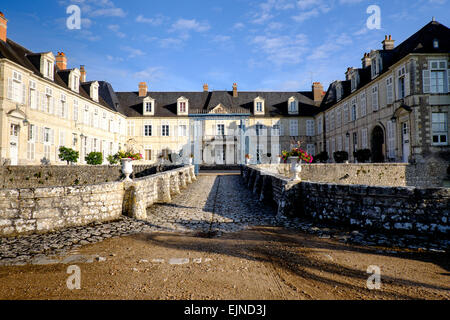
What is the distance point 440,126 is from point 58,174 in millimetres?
23767

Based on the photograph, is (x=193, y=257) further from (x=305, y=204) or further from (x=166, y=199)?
(x=166, y=199)

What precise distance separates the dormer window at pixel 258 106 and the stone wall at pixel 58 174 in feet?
50.3

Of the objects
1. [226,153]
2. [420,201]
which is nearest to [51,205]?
[420,201]

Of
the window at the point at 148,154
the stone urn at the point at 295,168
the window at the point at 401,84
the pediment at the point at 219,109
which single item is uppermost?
the pediment at the point at 219,109

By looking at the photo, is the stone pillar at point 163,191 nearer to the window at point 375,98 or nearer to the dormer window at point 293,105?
the window at point 375,98

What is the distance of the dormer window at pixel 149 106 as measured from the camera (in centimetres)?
2806

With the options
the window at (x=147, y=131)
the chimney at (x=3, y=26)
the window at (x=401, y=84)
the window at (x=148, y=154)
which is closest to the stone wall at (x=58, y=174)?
the chimney at (x=3, y=26)

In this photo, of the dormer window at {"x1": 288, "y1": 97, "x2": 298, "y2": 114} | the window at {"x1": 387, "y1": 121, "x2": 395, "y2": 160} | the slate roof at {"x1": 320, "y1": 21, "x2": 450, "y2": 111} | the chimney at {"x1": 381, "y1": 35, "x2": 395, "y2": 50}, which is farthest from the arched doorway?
the dormer window at {"x1": 288, "y1": 97, "x2": 298, "y2": 114}

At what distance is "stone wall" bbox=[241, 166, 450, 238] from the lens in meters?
4.00

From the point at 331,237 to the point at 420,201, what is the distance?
159 cm

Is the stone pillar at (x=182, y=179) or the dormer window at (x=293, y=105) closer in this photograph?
the stone pillar at (x=182, y=179)

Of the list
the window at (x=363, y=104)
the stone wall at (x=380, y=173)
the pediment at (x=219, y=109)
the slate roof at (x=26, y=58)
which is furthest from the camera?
the pediment at (x=219, y=109)

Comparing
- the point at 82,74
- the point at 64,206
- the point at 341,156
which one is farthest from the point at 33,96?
the point at 341,156
